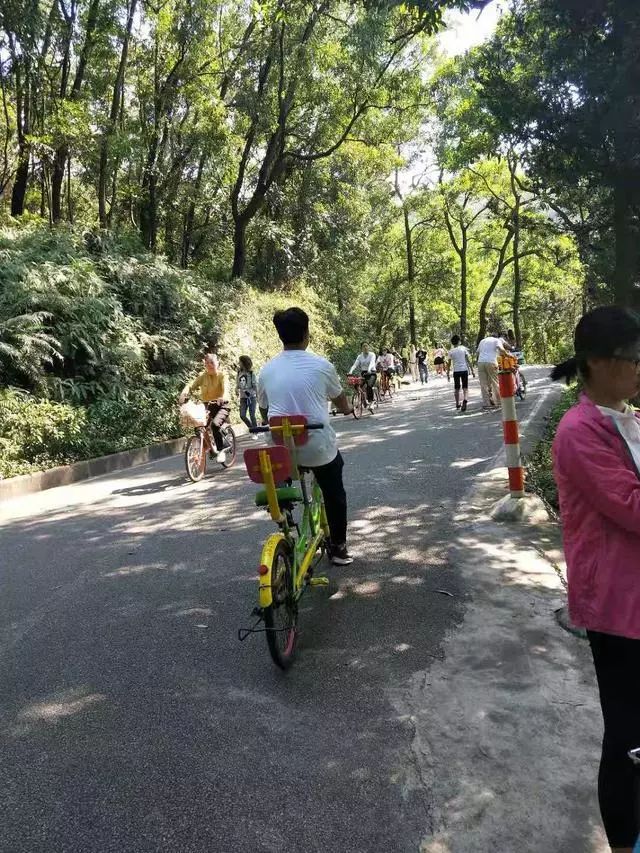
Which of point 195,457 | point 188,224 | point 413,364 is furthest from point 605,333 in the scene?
point 413,364

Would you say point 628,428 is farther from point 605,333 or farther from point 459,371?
point 459,371

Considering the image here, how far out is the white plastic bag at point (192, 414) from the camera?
929 cm

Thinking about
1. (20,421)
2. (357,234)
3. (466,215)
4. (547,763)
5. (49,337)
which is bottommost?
(547,763)

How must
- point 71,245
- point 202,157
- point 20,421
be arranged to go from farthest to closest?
point 202,157 < point 71,245 < point 20,421

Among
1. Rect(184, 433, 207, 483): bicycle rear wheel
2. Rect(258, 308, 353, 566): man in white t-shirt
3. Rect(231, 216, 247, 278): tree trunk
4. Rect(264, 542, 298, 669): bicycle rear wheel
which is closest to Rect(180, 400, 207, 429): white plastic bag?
Rect(184, 433, 207, 483): bicycle rear wheel

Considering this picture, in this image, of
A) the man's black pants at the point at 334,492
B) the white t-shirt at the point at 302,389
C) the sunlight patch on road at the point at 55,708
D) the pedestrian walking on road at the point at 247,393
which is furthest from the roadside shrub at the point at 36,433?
the sunlight patch on road at the point at 55,708

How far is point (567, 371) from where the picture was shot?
2.18 metres

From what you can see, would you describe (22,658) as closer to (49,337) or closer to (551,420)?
(49,337)

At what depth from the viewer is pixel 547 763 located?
2.75m

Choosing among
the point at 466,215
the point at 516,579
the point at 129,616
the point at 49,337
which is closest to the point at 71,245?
the point at 49,337

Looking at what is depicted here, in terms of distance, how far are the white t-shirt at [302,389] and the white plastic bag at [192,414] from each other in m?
4.92

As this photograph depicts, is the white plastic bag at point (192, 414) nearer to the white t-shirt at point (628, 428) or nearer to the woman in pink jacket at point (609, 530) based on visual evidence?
the woman in pink jacket at point (609, 530)

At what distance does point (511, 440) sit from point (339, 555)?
2.12m

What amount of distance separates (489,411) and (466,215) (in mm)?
29275
